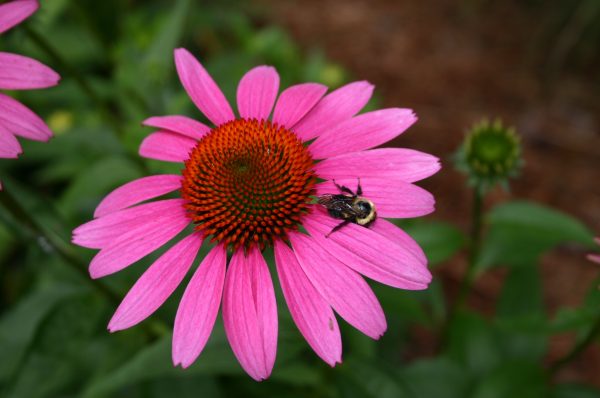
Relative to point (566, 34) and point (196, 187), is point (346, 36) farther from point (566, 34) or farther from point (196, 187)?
point (196, 187)

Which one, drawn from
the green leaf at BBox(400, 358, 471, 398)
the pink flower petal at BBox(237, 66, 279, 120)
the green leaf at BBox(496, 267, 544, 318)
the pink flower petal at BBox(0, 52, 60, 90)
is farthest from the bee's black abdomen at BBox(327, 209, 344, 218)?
the green leaf at BBox(496, 267, 544, 318)

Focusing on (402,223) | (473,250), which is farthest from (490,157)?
(402,223)

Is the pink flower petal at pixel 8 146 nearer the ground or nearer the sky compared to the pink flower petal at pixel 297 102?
nearer the ground

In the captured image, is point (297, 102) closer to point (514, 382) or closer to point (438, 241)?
point (438, 241)

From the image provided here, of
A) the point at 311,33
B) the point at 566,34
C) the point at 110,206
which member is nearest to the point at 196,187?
the point at 110,206

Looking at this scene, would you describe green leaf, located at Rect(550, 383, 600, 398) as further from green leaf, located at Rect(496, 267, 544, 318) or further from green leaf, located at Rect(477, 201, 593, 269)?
green leaf, located at Rect(477, 201, 593, 269)

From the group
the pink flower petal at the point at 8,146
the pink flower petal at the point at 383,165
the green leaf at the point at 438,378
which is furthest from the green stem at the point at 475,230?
the pink flower petal at the point at 8,146

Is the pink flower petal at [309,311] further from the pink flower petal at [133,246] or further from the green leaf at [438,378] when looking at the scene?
the green leaf at [438,378]
